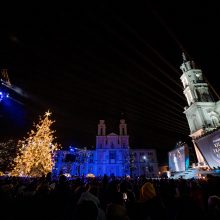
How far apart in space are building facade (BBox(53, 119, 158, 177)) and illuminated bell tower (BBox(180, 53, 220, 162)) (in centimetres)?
2606

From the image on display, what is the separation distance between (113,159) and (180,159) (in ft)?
103

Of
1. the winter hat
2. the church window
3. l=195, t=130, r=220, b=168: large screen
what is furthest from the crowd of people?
the church window

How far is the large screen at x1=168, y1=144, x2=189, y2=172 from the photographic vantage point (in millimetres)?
29464

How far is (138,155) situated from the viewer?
209ft

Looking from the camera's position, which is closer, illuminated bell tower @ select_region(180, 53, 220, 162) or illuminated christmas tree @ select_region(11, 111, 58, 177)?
illuminated christmas tree @ select_region(11, 111, 58, 177)

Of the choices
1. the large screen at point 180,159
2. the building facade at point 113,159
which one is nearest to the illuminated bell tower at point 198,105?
the large screen at point 180,159

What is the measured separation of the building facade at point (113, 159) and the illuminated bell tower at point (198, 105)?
85.5 ft

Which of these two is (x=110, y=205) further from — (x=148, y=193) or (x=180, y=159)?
(x=180, y=159)

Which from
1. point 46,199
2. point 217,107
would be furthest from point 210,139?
point 46,199

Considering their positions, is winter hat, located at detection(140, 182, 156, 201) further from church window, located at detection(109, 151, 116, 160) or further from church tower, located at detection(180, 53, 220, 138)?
church window, located at detection(109, 151, 116, 160)

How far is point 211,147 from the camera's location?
2283 cm

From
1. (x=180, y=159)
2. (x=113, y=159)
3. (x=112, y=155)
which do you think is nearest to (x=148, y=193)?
(x=180, y=159)

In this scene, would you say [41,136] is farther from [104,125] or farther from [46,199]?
[104,125]

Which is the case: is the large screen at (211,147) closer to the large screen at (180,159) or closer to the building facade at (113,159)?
the large screen at (180,159)
